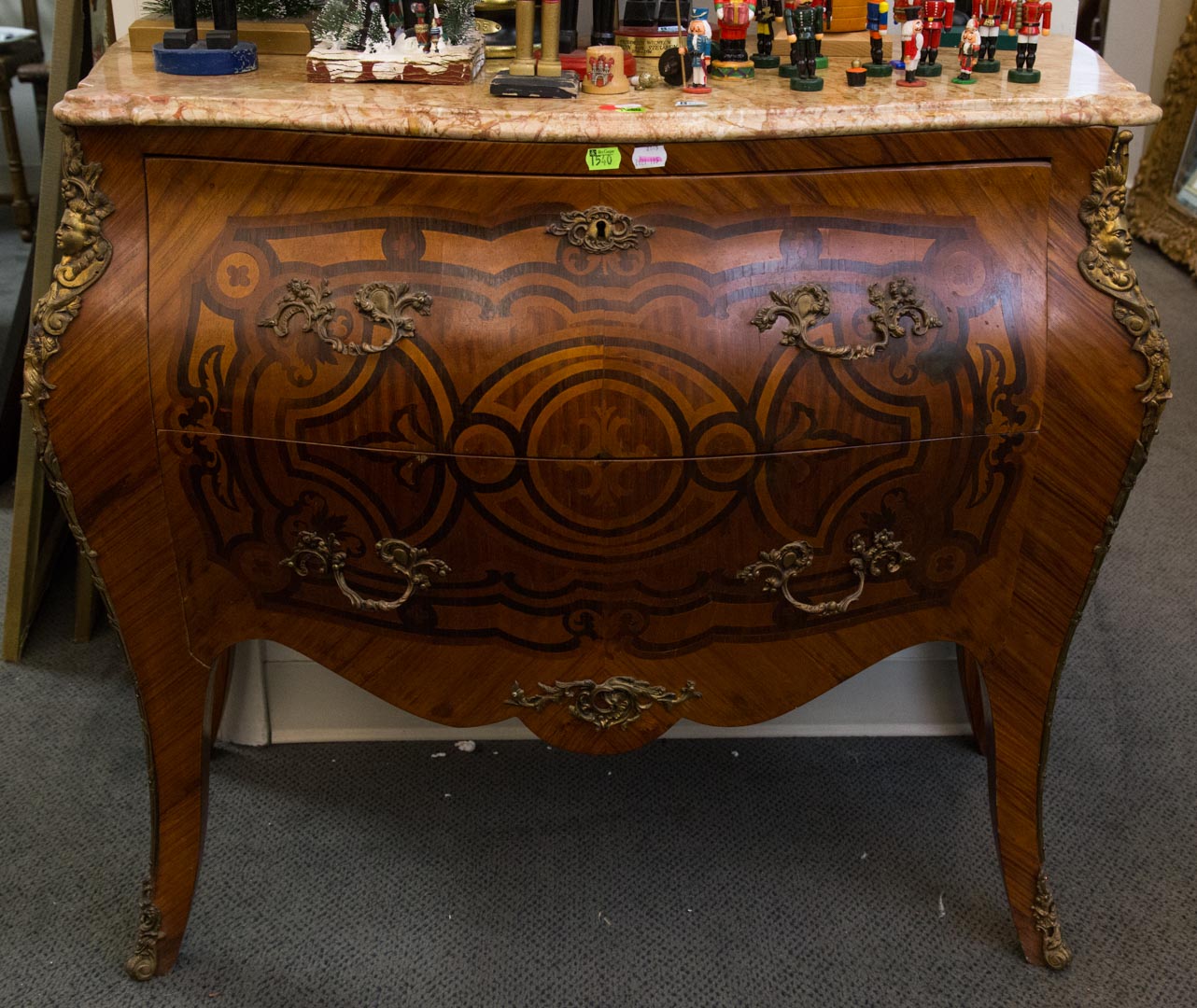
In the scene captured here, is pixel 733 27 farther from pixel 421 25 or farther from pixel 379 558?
pixel 379 558

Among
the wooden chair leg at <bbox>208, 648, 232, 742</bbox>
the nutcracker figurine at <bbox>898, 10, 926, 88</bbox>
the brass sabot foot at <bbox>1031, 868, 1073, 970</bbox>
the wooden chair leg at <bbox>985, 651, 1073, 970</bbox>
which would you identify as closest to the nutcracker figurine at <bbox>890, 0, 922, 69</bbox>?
the nutcracker figurine at <bbox>898, 10, 926, 88</bbox>

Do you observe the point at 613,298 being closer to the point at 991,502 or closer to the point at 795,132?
the point at 795,132

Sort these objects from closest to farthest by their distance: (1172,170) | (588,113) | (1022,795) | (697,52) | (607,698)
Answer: (588,113), (697,52), (607,698), (1022,795), (1172,170)

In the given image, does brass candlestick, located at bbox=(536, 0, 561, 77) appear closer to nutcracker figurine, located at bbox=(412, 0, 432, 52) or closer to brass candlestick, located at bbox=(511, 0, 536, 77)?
brass candlestick, located at bbox=(511, 0, 536, 77)

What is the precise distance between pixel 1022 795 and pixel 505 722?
0.80m

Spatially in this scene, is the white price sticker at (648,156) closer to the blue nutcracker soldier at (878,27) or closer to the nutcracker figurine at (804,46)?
the nutcracker figurine at (804,46)

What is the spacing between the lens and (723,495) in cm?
128

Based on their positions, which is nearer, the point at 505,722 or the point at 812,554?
the point at 812,554

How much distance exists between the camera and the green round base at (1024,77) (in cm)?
132

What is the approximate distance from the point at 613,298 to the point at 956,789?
1012 mm

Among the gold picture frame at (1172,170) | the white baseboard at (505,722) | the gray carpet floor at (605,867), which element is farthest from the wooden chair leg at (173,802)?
the gold picture frame at (1172,170)

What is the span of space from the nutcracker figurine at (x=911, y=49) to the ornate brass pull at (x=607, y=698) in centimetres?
70

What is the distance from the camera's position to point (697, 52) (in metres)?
1.31

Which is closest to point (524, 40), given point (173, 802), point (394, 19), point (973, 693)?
point (394, 19)
